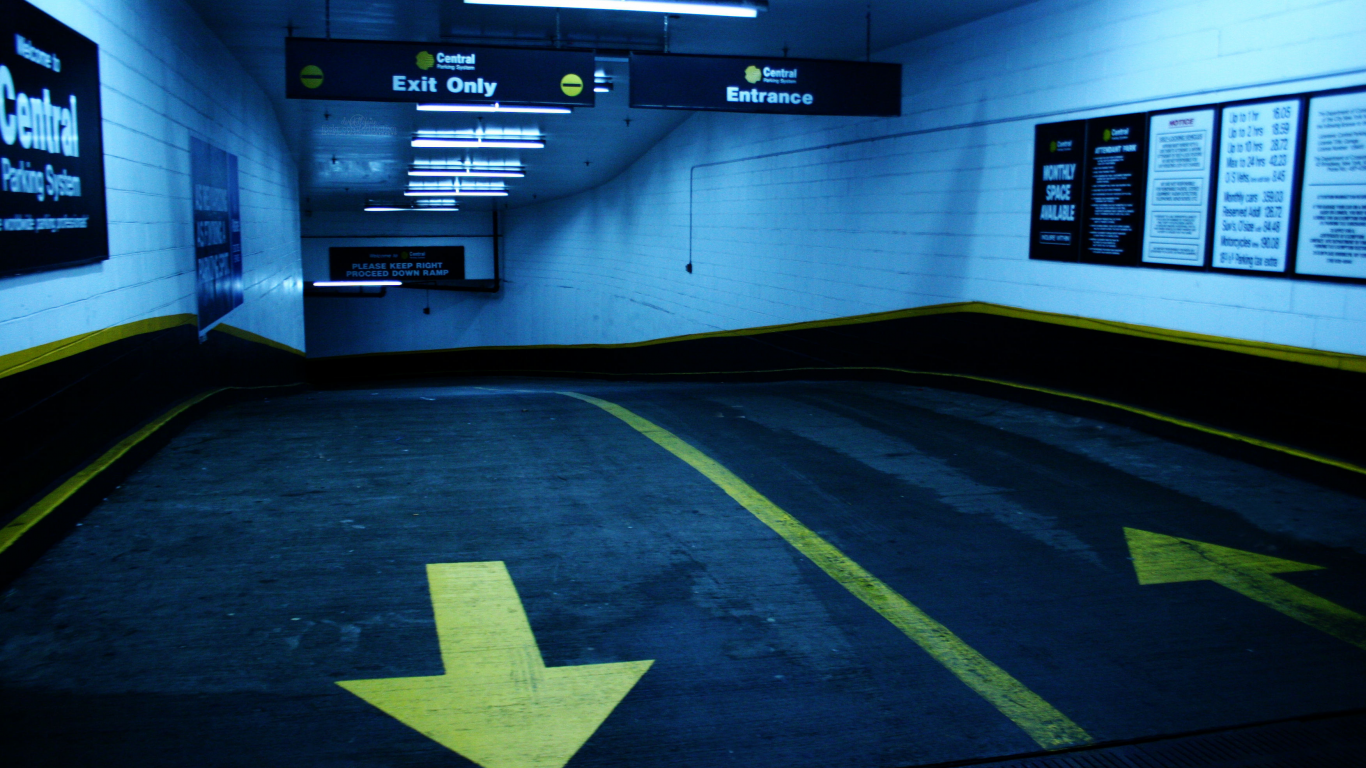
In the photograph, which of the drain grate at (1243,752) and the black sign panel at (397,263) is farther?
the black sign panel at (397,263)

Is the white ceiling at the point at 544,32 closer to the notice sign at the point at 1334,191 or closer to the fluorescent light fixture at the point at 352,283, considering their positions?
the notice sign at the point at 1334,191

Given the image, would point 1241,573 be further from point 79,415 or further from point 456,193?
point 456,193

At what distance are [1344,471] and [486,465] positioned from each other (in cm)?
A: 488

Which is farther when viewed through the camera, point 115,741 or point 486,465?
point 486,465

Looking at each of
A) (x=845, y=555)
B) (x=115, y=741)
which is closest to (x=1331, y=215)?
(x=845, y=555)

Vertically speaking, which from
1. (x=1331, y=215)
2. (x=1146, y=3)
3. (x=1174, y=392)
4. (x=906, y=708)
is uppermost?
(x=1146, y=3)

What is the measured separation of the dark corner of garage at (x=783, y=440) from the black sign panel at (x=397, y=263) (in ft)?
59.2

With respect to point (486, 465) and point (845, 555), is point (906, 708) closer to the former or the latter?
point (845, 555)

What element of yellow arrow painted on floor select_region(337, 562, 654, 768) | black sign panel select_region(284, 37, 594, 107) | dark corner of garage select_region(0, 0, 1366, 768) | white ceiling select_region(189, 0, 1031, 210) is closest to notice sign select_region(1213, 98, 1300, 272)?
dark corner of garage select_region(0, 0, 1366, 768)

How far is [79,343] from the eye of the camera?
508 centimetres

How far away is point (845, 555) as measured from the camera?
450 cm

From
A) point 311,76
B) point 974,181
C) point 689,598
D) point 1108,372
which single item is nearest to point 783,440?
point 1108,372

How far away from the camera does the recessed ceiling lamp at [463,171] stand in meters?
20.9

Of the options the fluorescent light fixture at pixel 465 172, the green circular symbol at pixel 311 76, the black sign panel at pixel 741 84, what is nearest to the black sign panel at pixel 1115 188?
the black sign panel at pixel 741 84
